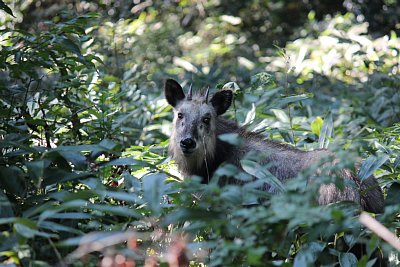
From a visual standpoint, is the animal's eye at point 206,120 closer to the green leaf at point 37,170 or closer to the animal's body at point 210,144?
the animal's body at point 210,144

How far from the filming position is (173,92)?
7395 mm

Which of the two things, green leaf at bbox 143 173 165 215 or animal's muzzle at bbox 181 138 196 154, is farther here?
animal's muzzle at bbox 181 138 196 154

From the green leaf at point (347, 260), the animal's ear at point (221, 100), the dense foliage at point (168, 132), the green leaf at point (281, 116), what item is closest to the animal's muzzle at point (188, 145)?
the dense foliage at point (168, 132)

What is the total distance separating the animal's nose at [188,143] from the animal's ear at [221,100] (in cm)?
65

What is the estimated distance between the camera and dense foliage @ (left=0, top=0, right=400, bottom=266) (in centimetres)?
325

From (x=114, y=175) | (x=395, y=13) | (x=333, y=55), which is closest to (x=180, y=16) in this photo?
(x=395, y=13)

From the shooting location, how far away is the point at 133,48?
12.7 meters

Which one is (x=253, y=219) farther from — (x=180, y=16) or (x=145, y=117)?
(x=180, y=16)

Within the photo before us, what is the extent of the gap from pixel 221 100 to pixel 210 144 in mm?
623

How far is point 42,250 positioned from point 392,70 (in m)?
8.38

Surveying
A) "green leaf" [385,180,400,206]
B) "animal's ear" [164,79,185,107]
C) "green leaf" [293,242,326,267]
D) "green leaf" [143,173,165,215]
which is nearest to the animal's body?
"animal's ear" [164,79,185,107]

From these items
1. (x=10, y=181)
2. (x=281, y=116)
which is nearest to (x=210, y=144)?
(x=281, y=116)

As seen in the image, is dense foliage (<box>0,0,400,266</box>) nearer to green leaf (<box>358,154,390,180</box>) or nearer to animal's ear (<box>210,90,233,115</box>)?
green leaf (<box>358,154,390,180</box>)

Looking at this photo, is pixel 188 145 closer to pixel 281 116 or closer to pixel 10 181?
pixel 281 116
